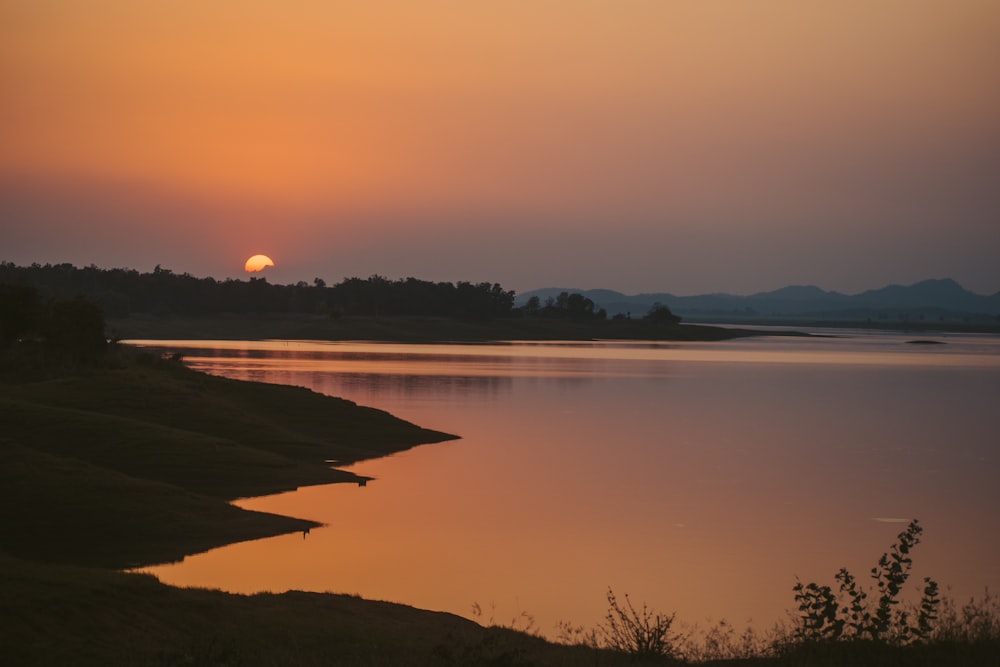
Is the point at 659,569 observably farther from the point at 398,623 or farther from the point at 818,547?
the point at 398,623

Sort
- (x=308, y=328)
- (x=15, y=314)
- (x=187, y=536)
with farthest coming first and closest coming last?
1. (x=308, y=328)
2. (x=15, y=314)
3. (x=187, y=536)

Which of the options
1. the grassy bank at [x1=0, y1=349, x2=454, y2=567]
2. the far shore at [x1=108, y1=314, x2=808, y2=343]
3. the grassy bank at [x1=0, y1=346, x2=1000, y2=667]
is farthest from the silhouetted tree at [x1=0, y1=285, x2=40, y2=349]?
the far shore at [x1=108, y1=314, x2=808, y2=343]

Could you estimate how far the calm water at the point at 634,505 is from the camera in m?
24.2

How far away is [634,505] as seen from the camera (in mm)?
34656

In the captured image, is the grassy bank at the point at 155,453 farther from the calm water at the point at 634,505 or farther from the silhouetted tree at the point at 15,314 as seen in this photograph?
the silhouetted tree at the point at 15,314

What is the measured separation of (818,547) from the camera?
2908 cm

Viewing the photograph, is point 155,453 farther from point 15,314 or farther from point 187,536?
point 15,314

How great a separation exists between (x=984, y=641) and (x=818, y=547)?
47.0ft

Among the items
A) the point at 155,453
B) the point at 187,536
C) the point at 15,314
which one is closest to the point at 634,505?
the point at 187,536

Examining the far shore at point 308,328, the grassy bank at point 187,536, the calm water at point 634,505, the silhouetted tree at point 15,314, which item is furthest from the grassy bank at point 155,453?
the far shore at point 308,328

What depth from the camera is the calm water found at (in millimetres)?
24234

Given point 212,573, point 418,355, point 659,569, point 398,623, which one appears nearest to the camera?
point 398,623

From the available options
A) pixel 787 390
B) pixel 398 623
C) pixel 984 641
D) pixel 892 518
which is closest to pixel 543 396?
pixel 787 390

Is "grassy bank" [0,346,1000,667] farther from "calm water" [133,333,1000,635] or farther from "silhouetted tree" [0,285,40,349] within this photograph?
"silhouetted tree" [0,285,40,349]
